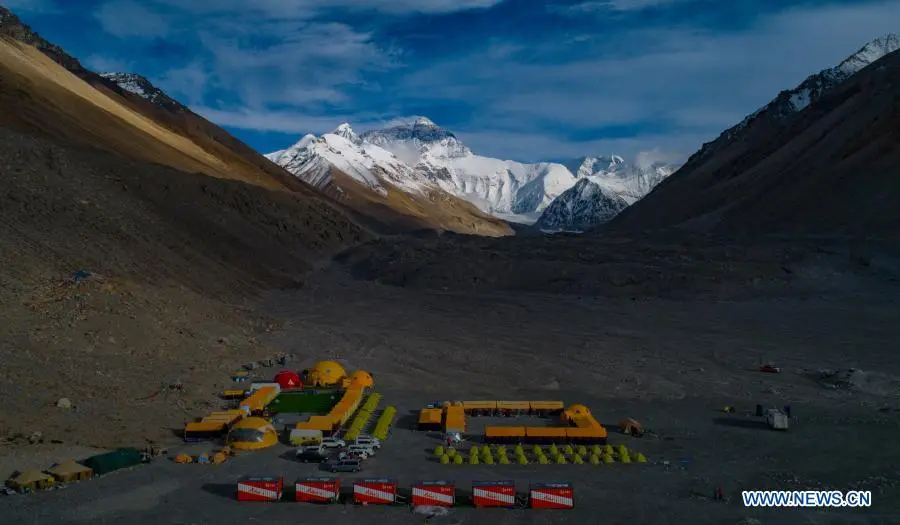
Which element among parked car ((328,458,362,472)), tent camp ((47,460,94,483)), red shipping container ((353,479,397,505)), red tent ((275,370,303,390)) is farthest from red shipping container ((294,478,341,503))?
red tent ((275,370,303,390))

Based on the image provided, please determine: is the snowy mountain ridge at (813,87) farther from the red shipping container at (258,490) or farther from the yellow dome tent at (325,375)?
the red shipping container at (258,490)

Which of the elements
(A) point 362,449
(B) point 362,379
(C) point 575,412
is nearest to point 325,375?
(B) point 362,379

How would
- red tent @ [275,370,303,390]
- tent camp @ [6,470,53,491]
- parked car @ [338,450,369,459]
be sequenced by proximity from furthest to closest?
red tent @ [275,370,303,390] < parked car @ [338,450,369,459] < tent camp @ [6,470,53,491]

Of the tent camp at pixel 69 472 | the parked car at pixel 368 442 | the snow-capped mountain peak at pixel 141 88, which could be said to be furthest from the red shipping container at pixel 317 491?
the snow-capped mountain peak at pixel 141 88

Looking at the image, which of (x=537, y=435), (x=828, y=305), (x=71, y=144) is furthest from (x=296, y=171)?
(x=537, y=435)

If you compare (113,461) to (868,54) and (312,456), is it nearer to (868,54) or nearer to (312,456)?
(312,456)

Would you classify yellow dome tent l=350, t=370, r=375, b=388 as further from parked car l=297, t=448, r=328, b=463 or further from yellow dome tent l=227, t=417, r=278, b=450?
parked car l=297, t=448, r=328, b=463
